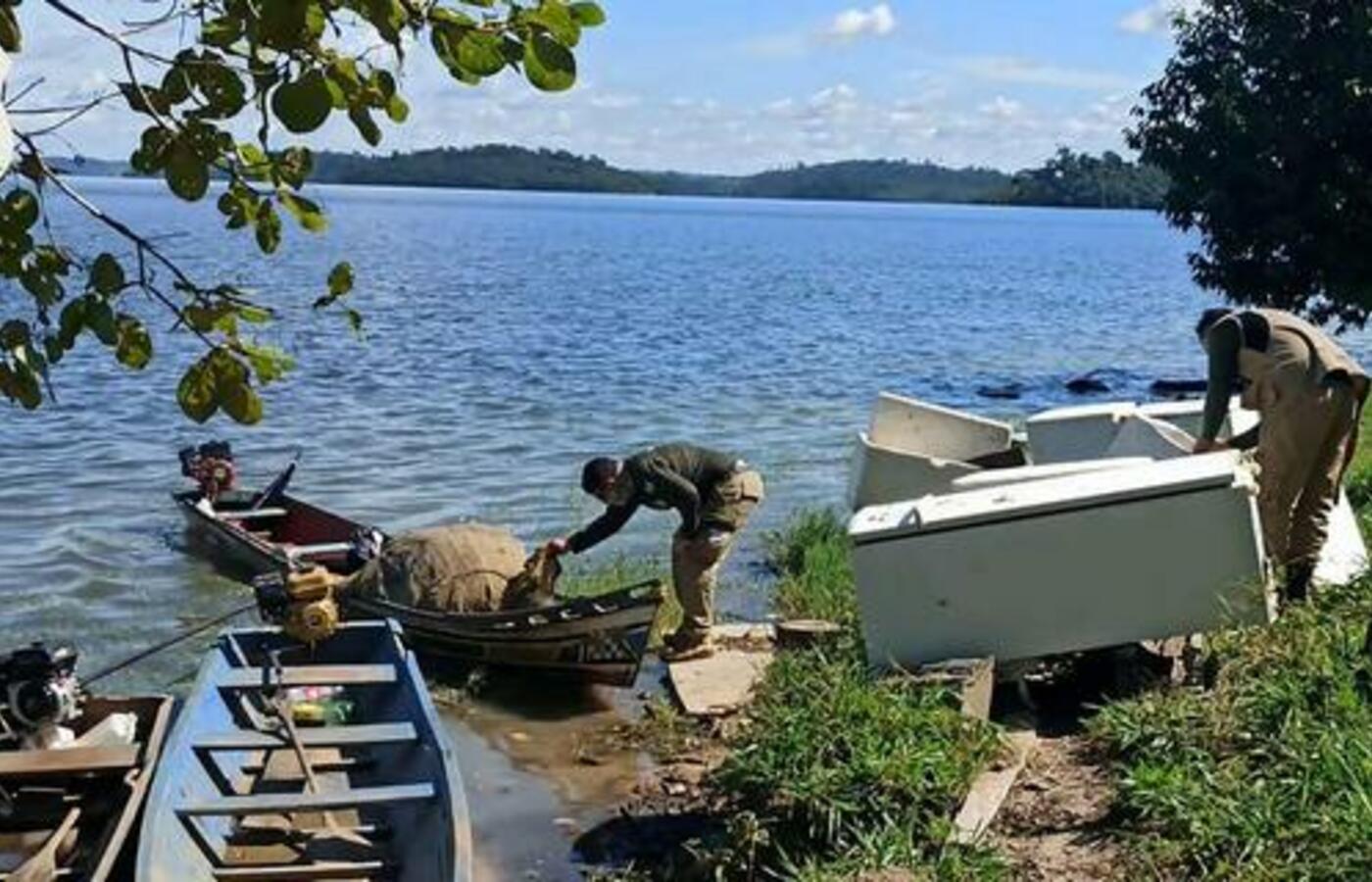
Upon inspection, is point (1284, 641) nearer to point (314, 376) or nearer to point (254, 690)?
point (254, 690)

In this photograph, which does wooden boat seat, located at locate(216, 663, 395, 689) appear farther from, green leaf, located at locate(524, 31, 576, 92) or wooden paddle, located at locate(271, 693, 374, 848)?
green leaf, located at locate(524, 31, 576, 92)

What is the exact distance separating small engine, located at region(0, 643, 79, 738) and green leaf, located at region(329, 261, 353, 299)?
16.8 feet

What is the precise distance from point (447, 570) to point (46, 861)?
5.77 meters

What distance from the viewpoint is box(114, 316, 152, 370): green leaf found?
312 centimetres

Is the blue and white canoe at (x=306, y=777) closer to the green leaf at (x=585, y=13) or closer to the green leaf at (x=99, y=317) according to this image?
the green leaf at (x=99, y=317)

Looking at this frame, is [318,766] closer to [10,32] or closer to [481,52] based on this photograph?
[10,32]

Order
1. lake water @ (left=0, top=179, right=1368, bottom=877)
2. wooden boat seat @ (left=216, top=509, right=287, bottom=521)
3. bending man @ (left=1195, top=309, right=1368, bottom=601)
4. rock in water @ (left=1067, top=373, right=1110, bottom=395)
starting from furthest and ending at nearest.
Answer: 1. rock in water @ (left=1067, top=373, right=1110, bottom=395)
2. lake water @ (left=0, top=179, right=1368, bottom=877)
3. wooden boat seat @ (left=216, top=509, right=287, bottom=521)
4. bending man @ (left=1195, top=309, right=1368, bottom=601)

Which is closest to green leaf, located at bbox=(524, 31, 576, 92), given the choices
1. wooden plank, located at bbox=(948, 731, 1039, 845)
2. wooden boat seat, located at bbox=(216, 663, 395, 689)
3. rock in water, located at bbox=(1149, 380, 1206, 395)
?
wooden plank, located at bbox=(948, 731, 1039, 845)

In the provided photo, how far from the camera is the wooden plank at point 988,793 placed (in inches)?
245

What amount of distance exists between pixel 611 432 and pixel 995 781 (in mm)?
18517

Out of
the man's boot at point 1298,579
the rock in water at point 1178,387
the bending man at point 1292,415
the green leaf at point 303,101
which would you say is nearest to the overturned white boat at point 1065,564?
the bending man at point 1292,415

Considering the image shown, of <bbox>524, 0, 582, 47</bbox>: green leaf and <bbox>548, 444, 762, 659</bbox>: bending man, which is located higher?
<bbox>524, 0, 582, 47</bbox>: green leaf

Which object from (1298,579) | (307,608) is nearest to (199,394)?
(307,608)

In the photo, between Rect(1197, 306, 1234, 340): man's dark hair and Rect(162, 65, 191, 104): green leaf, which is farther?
Rect(1197, 306, 1234, 340): man's dark hair
